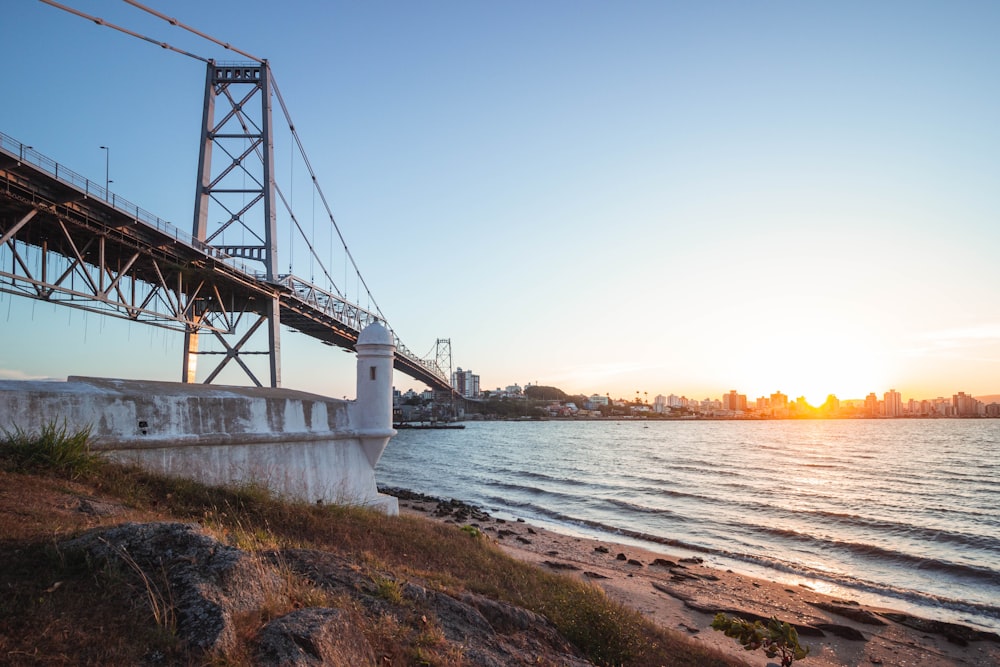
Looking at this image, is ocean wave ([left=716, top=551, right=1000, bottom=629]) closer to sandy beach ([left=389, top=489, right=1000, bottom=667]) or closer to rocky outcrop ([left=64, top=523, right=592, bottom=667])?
sandy beach ([left=389, top=489, right=1000, bottom=667])

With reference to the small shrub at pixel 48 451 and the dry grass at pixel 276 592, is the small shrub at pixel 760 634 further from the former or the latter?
the small shrub at pixel 48 451

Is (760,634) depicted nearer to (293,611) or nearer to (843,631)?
(293,611)

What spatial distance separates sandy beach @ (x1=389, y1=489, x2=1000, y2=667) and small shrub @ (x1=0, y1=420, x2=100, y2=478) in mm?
9994

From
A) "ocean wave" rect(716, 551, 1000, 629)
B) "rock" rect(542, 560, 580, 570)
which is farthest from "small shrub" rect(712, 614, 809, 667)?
"ocean wave" rect(716, 551, 1000, 629)

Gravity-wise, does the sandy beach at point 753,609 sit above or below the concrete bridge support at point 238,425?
below

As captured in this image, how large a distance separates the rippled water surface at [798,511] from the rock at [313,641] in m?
14.8

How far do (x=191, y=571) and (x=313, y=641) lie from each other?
101 cm

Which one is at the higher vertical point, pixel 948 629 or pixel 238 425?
pixel 238 425

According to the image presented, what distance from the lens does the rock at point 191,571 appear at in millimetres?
3604

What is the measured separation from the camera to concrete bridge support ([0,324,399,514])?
807 cm

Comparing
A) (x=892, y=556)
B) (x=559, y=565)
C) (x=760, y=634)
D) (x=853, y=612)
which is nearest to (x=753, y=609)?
(x=853, y=612)

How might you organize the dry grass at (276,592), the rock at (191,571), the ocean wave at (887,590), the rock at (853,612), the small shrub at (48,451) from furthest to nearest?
the ocean wave at (887,590), the rock at (853,612), the small shrub at (48,451), the rock at (191,571), the dry grass at (276,592)

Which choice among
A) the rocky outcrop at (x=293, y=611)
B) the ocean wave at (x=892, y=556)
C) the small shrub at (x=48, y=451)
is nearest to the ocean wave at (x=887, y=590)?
the ocean wave at (x=892, y=556)

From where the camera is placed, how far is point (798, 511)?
25844 mm
